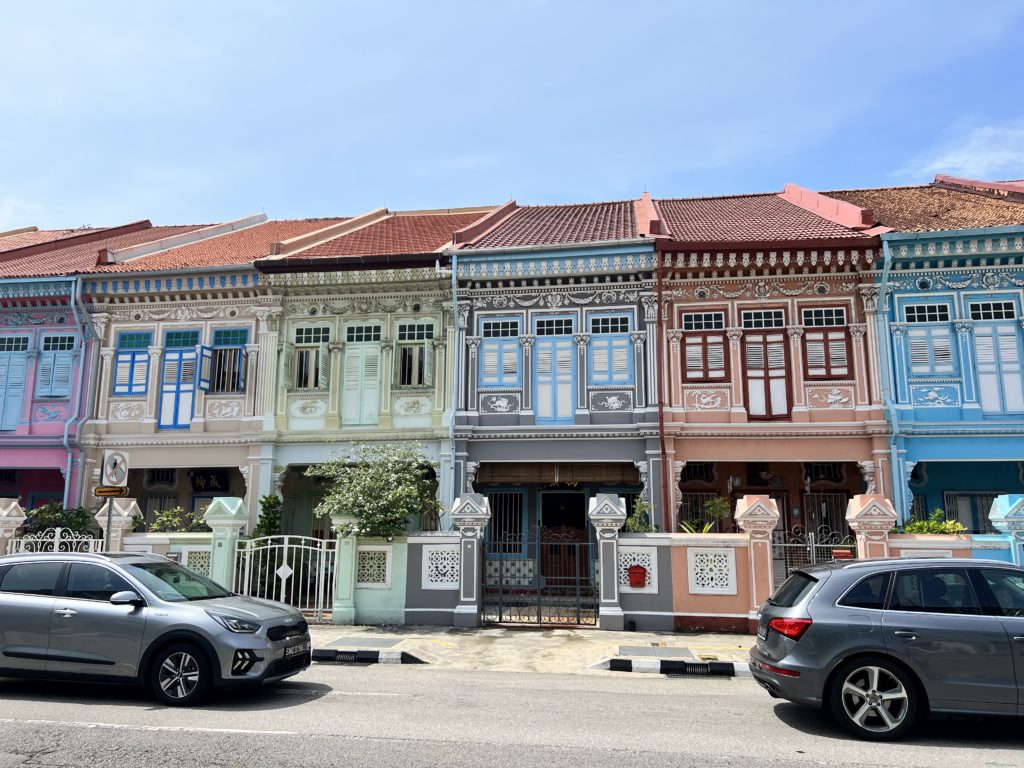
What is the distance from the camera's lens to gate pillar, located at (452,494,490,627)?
1263 cm

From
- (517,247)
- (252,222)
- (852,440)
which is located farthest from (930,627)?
(252,222)

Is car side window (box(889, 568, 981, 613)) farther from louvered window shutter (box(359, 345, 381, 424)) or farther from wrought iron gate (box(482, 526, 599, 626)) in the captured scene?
louvered window shutter (box(359, 345, 381, 424))

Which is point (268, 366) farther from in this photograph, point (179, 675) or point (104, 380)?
point (179, 675)

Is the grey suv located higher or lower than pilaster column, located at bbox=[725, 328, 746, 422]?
lower

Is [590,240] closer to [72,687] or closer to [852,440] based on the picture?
[852,440]

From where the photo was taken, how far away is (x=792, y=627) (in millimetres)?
6605

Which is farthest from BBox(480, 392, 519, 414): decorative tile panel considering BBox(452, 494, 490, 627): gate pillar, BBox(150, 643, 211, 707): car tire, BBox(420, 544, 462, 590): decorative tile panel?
BBox(150, 643, 211, 707): car tire

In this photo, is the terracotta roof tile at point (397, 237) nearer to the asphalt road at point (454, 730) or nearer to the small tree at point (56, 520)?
the small tree at point (56, 520)

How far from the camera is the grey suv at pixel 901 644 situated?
20.2 ft

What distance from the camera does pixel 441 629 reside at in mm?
12461

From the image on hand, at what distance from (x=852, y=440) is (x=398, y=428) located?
9631 millimetres

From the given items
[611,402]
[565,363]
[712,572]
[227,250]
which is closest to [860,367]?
[611,402]

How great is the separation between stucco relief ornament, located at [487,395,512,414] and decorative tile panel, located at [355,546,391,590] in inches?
190

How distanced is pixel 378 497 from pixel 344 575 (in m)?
1.41
